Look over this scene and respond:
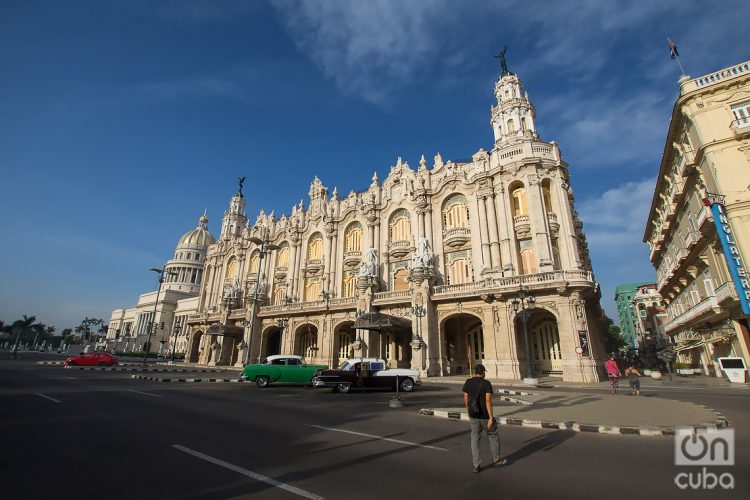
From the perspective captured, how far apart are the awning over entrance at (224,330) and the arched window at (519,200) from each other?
111 ft

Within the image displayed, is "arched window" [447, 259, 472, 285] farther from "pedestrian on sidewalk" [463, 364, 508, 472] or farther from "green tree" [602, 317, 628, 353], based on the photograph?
"pedestrian on sidewalk" [463, 364, 508, 472]

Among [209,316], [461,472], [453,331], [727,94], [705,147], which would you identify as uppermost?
[727,94]

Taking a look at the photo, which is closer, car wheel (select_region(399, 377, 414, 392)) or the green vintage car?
car wheel (select_region(399, 377, 414, 392))

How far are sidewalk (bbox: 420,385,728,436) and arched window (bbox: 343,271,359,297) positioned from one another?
2592 cm

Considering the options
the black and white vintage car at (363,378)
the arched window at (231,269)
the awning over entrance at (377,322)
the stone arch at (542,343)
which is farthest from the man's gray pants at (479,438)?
the arched window at (231,269)

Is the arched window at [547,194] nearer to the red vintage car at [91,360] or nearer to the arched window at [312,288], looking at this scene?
the arched window at [312,288]

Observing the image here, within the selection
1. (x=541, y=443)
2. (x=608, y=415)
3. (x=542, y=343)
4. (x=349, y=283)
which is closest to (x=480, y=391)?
(x=541, y=443)

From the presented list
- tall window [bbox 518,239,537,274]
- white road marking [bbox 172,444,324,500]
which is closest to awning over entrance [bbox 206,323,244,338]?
tall window [bbox 518,239,537,274]

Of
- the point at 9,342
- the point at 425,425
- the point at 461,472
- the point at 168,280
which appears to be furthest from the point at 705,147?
the point at 9,342

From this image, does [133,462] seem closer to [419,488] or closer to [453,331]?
[419,488]

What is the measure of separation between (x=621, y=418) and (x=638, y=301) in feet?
320

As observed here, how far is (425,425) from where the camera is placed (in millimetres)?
9047

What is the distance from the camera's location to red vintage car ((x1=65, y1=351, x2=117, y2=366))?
33.8 metres

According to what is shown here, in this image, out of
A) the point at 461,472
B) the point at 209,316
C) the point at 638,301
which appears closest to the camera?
the point at 461,472
